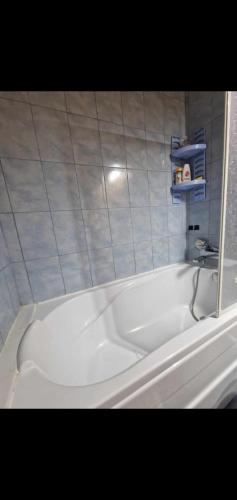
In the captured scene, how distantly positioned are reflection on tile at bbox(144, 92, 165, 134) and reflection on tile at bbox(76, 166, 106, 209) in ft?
2.02

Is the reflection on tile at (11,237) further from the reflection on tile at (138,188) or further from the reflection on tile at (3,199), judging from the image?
the reflection on tile at (138,188)

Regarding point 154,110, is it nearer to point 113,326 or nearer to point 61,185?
point 61,185

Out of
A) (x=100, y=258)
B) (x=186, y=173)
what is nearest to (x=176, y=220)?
(x=186, y=173)

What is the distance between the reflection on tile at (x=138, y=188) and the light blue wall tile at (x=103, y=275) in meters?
0.57

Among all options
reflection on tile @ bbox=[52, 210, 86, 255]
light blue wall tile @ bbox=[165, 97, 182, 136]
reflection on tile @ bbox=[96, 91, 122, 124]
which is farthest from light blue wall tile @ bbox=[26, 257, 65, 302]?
light blue wall tile @ bbox=[165, 97, 182, 136]

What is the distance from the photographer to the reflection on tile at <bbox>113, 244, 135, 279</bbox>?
127 centimetres

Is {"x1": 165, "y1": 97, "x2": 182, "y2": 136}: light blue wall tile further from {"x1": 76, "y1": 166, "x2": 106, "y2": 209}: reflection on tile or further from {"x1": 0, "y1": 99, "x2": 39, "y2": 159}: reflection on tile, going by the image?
{"x1": 0, "y1": 99, "x2": 39, "y2": 159}: reflection on tile

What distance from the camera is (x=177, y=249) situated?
160cm
